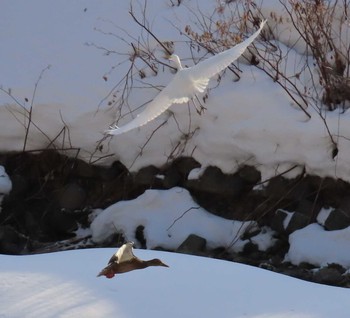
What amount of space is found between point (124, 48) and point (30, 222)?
125 cm

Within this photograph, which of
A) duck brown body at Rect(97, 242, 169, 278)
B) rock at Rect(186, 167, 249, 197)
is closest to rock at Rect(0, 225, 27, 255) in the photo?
rock at Rect(186, 167, 249, 197)

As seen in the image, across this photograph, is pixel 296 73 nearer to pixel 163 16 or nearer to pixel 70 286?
pixel 163 16

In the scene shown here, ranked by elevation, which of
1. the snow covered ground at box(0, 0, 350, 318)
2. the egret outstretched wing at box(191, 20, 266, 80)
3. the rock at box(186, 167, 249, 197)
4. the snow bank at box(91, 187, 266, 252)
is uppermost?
the snow covered ground at box(0, 0, 350, 318)

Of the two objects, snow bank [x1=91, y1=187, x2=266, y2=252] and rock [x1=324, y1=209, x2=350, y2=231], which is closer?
rock [x1=324, y1=209, x2=350, y2=231]

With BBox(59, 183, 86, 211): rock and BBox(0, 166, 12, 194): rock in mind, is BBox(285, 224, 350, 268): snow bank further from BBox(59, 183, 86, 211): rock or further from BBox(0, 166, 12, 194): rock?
BBox(0, 166, 12, 194): rock

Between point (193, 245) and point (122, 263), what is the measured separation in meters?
2.45

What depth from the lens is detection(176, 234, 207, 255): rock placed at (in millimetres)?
4887

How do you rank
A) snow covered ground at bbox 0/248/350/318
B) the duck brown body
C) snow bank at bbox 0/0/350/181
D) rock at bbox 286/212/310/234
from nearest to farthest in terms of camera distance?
snow covered ground at bbox 0/248/350/318, the duck brown body, rock at bbox 286/212/310/234, snow bank at bbox 0/0/350/181

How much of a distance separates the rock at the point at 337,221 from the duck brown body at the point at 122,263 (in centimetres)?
239

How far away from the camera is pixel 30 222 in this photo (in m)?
5.48

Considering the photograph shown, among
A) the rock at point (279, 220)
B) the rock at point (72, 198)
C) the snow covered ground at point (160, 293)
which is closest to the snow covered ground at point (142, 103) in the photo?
the rock at point (279, 220)

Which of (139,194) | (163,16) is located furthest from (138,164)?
(163,16)

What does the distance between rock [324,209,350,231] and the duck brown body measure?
7.83ft

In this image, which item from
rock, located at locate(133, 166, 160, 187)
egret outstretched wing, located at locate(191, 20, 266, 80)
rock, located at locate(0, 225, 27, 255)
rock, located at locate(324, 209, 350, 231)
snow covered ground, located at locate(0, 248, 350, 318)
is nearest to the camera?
snow covered ground, located at locate(0, 248, 350, 318)
